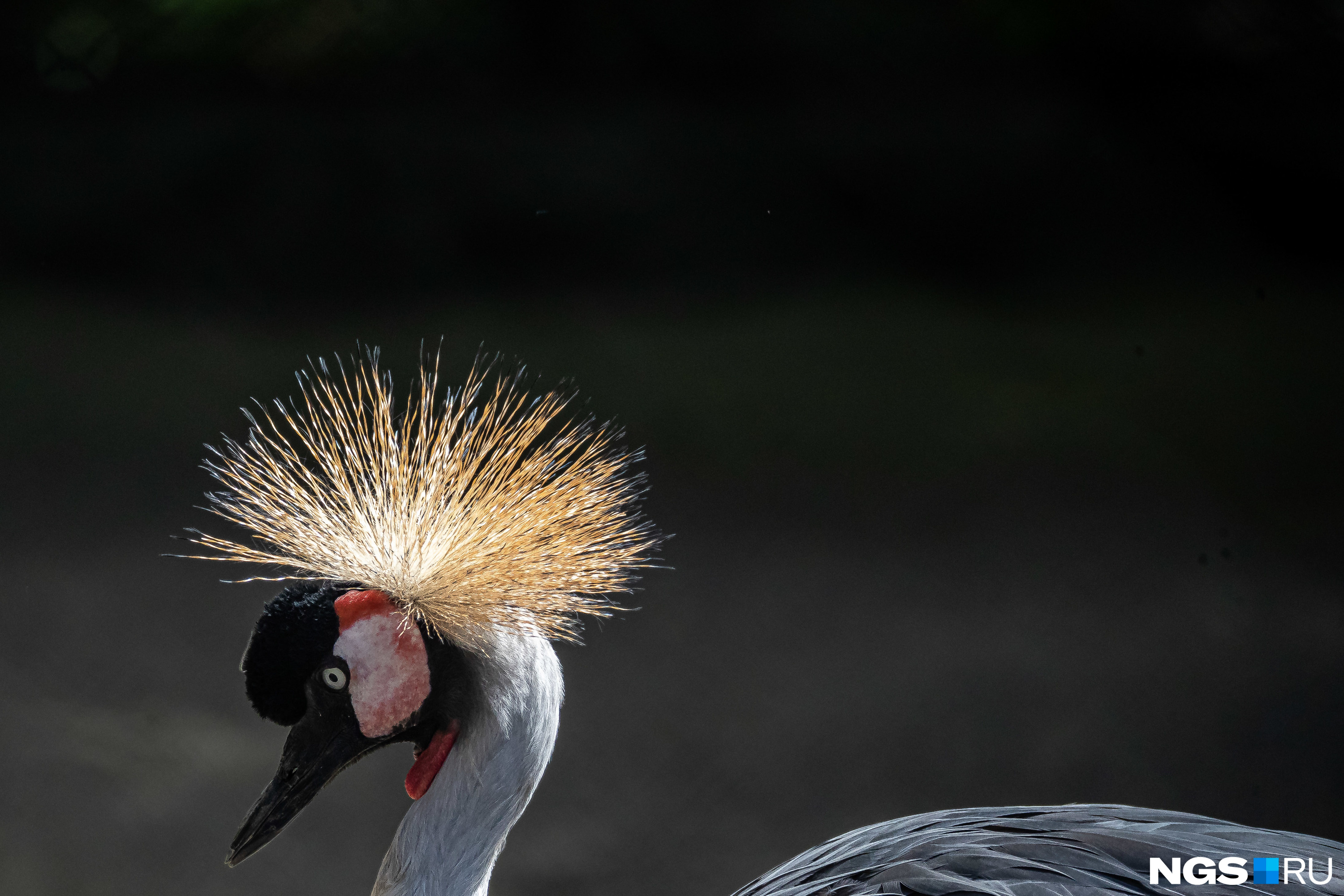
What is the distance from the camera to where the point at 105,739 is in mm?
1790

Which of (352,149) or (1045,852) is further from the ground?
(352,149)

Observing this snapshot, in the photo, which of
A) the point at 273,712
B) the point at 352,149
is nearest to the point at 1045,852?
the point at 273,712

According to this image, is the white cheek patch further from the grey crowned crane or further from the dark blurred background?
the dark blurred background

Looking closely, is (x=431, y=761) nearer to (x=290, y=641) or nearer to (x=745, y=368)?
(x=290, y=641)

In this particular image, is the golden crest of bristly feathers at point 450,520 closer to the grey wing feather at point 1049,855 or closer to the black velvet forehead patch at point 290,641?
the black velvet forehead patch at point 290,641

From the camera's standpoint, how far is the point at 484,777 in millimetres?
925

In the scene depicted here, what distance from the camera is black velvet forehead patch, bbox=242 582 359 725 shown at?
0.87m

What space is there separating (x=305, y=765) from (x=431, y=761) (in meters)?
0.10

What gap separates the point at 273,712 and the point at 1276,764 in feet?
5.05

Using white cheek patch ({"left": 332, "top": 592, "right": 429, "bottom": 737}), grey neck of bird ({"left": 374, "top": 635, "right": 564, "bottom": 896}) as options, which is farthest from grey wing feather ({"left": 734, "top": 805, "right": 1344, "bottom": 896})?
white cheek patch ({"left": 332, "top": 592, "right": 429, "bottom": 737})

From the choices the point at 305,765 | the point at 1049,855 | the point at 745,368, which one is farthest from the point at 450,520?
the point at 745,368

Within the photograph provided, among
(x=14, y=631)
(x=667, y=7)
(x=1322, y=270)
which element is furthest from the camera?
(x=667, y=7)

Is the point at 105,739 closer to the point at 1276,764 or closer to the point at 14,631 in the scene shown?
the point at 14,631

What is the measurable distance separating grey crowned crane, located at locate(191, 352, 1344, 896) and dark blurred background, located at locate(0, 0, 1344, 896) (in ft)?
2.18
